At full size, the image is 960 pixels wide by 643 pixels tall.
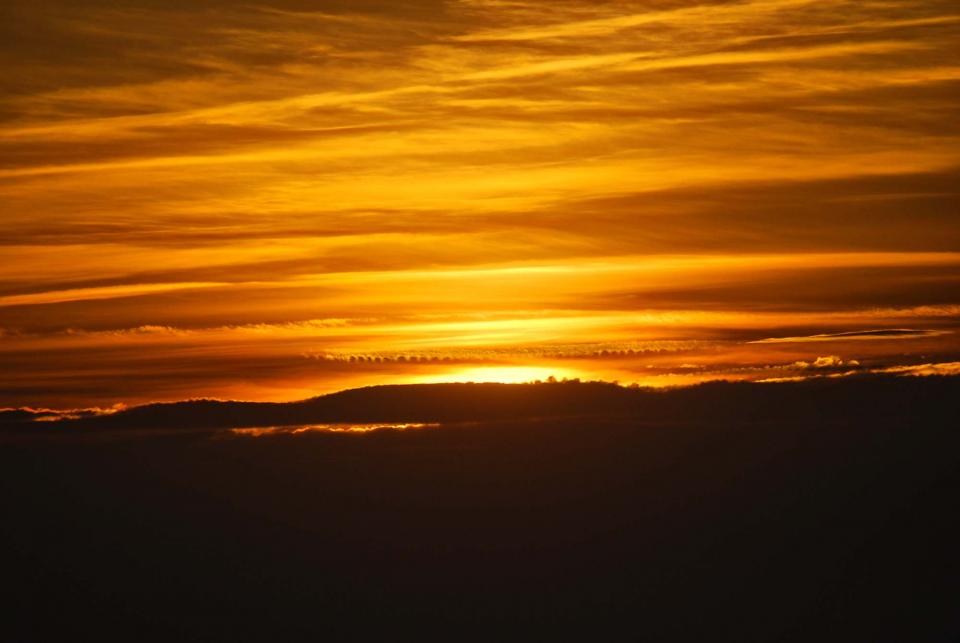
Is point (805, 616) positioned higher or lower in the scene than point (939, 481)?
lower

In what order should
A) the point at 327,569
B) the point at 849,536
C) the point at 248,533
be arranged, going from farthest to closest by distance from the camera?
the point at 849,536 → the point at 327,569 → the point at 248,533

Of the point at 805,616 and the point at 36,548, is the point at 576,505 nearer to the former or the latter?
the point at 805,616

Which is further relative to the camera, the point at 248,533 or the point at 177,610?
the point at 177,610

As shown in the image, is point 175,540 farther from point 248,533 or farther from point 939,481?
point 939,481

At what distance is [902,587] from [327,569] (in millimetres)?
56073

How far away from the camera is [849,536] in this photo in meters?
191

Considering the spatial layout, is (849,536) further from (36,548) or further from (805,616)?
(36,548)

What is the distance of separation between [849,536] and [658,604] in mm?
22185

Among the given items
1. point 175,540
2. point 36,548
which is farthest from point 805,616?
point 36,548

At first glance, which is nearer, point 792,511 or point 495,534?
point 495,534

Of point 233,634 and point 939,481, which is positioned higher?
point 939,481

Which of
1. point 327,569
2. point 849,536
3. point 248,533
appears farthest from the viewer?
point 849,536

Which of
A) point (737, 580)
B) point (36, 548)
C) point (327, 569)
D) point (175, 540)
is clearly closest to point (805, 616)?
point (737, 580)

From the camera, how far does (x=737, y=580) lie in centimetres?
18188
